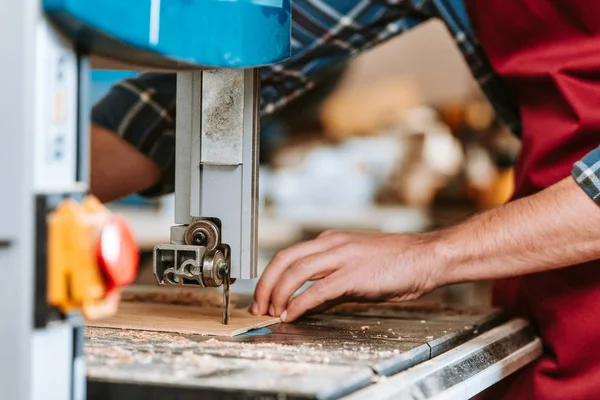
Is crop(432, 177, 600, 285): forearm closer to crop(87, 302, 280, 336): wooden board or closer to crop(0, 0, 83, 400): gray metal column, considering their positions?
crop(87, 302, 280, 336): wooden board

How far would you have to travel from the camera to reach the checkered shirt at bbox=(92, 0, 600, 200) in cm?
152

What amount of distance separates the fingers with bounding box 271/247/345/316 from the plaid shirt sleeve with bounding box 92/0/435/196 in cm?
48

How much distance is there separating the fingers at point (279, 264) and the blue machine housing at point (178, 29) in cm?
30

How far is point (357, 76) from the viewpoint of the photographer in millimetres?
4160

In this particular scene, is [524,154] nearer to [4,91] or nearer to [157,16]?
[157,16]

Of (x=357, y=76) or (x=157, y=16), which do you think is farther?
(x=357, y=76)

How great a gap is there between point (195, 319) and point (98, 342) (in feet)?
0.78

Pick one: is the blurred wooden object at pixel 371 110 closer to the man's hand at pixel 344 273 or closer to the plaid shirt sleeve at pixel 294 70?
the plaid shirt sleeve at pixel 294 70

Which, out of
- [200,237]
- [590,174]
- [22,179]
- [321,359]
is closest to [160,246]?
[200,237]

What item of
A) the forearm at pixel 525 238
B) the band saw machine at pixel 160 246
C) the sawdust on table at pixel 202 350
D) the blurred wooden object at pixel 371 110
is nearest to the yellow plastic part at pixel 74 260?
the band saw machine at pixel 160 246

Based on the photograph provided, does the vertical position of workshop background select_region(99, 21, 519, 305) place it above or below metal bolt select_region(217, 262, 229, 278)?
above

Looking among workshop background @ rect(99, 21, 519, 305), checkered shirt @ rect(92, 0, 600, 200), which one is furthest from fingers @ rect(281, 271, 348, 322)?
workshop background @ rect(99, 21, 519, 305)

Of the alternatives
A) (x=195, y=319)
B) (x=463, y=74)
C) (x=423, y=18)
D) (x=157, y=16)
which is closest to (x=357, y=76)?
(x=463, y=74)

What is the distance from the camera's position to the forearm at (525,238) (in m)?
1.14
